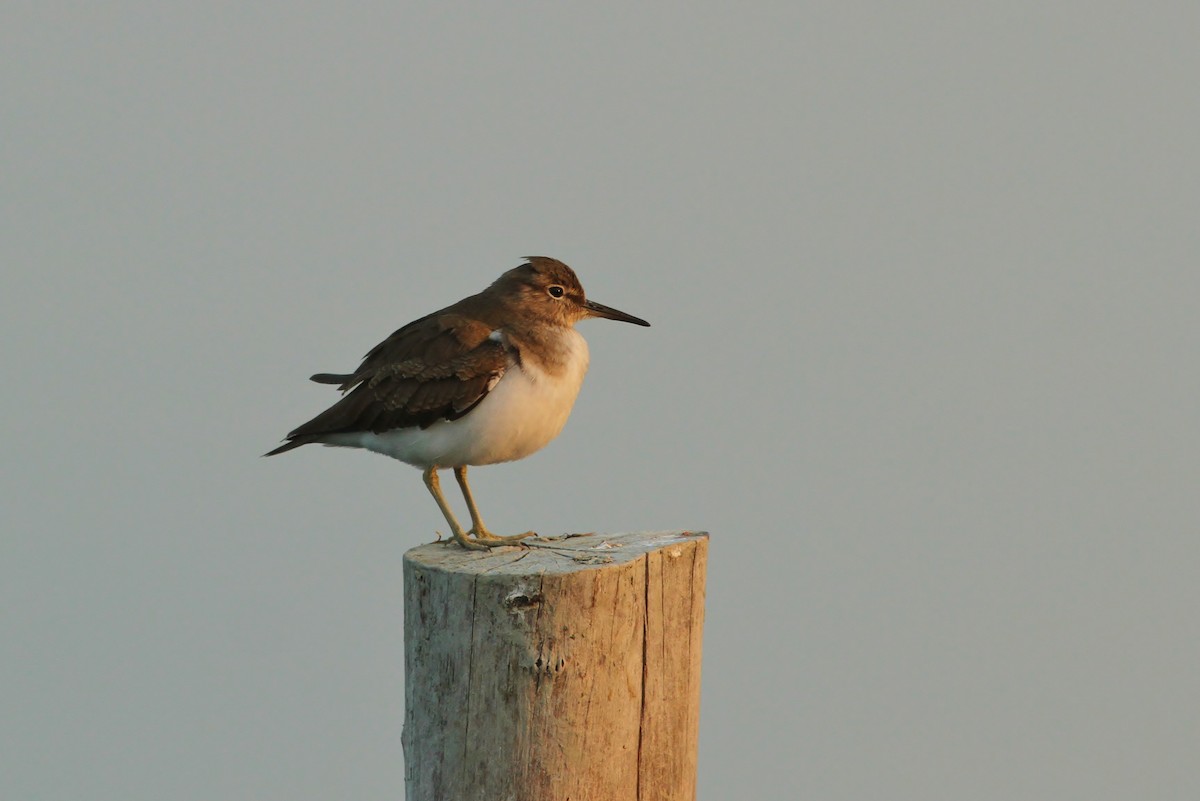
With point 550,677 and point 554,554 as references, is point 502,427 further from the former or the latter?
point 550,677

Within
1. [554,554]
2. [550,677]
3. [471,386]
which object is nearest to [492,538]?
[471,386]

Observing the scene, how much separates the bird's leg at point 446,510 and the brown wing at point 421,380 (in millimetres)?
417

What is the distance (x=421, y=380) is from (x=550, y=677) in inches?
96.3

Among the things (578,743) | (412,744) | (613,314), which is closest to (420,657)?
(412,744)

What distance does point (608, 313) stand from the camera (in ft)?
28.7

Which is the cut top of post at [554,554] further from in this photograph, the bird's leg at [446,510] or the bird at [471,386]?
the bird at [471,386]

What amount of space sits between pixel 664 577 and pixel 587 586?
49 cm

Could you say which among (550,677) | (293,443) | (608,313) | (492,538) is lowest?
(550,677)

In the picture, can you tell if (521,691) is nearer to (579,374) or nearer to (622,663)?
(622,663)

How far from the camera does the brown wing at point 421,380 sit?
25.4 ft

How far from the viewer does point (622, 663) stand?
612 cm

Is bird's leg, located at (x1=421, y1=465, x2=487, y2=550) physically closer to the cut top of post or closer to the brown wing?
the cut top of post

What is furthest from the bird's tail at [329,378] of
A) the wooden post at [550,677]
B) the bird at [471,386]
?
the wooden post at [550,677]

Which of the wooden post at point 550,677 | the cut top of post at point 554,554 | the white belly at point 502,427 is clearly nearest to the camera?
the wooden post at point 550,677
